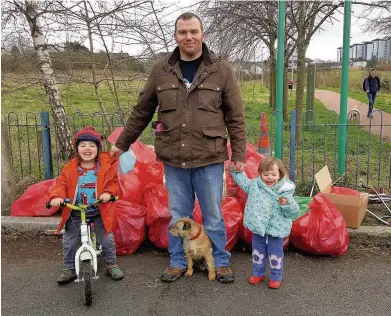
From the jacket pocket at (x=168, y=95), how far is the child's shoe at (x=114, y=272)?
4.32ft

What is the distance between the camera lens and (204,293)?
3.17m

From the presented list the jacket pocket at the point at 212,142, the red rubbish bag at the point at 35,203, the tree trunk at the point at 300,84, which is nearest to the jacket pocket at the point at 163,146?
the jacket pocket at the point at 212,142

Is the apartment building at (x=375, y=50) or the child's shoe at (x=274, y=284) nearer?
the child's shoe at (x=274, y=284)

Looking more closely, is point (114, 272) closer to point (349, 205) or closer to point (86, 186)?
point (86, 186)

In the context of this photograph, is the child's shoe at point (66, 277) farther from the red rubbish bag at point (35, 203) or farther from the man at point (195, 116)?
the red rubbish bag at point (35, 203)

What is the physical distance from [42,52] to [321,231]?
15.2 feet

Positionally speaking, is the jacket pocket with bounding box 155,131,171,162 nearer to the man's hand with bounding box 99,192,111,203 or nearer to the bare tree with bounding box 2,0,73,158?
the man's hand with bounding box 99,192,111,203

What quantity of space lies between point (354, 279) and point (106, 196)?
1990 mm

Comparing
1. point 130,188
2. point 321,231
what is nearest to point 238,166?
point 321,231

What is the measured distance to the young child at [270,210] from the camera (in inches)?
123

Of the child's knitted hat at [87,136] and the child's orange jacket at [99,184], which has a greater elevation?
the child's knitted hat at [87,136]

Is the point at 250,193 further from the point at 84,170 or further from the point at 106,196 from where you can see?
the point at 84,170

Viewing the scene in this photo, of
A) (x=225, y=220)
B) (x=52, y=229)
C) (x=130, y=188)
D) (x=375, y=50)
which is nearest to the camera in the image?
(x=225, y=220)

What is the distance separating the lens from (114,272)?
341 cm
